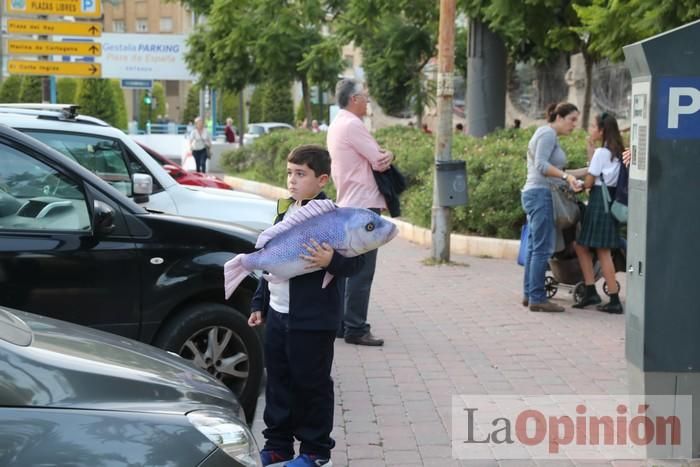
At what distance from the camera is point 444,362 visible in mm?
7914

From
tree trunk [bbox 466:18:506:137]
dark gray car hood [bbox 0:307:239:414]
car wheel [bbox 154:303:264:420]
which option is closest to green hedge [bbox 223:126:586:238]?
tree trunk [bbox 466:18:506:137]

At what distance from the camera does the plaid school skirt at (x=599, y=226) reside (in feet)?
31.4

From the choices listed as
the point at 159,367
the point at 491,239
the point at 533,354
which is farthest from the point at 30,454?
the point at 491,239

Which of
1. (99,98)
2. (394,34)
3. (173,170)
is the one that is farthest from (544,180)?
(99,98)

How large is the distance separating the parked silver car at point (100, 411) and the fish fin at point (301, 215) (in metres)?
1.11

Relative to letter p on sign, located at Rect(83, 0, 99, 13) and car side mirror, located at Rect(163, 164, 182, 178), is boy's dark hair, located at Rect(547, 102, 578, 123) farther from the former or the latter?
letter p on sign, located at Rect(83, 0, 99, 13)

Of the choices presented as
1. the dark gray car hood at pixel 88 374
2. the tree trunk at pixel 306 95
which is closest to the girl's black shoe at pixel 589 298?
the dark gray car hood at pixel 88 374

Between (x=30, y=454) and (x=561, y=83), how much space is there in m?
25.9

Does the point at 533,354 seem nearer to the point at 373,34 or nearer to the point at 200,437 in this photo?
the point at 200,437

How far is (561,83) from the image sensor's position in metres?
27.8

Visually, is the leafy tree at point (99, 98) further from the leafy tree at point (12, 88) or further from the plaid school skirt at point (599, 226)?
the plaid school skirt at point (599, 226)

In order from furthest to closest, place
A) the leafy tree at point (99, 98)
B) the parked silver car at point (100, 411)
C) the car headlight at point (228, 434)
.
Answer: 1. the leafy tree at point (99, 98)
2. the car headlight at point (228, 434)
3. the parked silver car at point (100, 411)

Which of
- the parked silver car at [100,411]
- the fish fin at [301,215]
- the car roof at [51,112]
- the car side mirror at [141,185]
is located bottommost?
the parked silver car at [100,411]

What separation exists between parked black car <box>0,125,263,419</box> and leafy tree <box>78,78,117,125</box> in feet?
159
